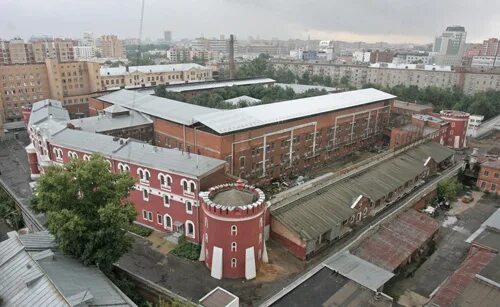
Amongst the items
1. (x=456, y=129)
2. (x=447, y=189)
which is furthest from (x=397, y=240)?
(x=456, y=129)

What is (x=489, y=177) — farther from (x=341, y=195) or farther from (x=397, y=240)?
(x=341, y=195)

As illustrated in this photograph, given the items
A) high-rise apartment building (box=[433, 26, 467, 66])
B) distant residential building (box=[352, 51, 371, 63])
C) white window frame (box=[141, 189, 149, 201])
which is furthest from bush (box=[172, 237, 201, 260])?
high-rise apartment building (box=[433, 26, 467, 66])

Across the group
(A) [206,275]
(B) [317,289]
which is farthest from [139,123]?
(B) [317,289]

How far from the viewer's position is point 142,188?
32906 millimetres

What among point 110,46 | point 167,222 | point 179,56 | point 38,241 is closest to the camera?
point 38,241

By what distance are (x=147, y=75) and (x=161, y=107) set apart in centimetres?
4726

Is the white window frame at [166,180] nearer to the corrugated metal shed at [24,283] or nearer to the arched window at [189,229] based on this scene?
the arched window at [189,229]

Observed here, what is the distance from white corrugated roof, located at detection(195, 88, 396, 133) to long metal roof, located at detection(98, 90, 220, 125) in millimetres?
3640

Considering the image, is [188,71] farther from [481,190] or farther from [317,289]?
[317,289]

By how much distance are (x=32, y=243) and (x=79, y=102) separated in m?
62.4

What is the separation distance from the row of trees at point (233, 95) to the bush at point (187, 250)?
128 feet

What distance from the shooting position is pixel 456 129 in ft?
195

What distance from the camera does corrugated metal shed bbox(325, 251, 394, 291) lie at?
2394 centimetres

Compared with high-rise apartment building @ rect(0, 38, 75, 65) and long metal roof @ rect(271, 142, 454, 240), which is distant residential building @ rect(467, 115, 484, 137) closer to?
long metal roof @ rect(271, 142, 454, 240)
